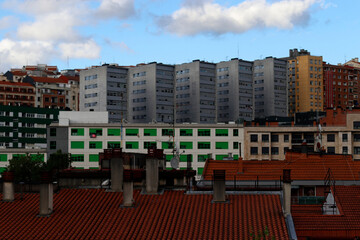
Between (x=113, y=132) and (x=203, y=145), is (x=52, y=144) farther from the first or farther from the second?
(x=203, y=145)

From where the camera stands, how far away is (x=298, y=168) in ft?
223

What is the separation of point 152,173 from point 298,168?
32619mm

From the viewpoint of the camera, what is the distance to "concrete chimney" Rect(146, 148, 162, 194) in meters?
38.8

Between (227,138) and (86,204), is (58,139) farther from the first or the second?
(86,204)

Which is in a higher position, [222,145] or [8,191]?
[222,145]

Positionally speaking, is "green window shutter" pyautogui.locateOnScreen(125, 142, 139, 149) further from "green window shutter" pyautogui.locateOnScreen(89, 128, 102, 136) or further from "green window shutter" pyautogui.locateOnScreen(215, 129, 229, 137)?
"green window shutter" pyautogui.locateOnScreen(215, 129, 229, 137)

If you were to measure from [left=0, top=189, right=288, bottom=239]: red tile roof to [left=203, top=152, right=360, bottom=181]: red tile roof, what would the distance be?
28506 mm

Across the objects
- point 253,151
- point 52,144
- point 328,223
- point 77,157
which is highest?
point 52,144

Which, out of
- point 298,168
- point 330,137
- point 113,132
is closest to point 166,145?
point 113,132

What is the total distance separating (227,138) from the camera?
→ 12975 cm

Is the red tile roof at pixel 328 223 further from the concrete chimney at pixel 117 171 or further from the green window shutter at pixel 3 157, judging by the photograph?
the green window shutter at pixel 3 157

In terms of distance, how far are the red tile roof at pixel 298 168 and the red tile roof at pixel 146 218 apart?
2851 cm

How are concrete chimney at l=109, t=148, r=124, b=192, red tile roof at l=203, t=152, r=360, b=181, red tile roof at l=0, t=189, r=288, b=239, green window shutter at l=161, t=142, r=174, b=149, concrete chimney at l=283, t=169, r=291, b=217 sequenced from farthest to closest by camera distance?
green window shutter at l=161, t=142, r=174, b=149 < red tile roof at l=203, t=152, r=360, b=181 < concrete chimney at l=109, t=148, r=124, b=192 < concrete chimney at l=283, t=169, r=291, b=217 < red tile roof at l=0, t=189, r=288, b=239

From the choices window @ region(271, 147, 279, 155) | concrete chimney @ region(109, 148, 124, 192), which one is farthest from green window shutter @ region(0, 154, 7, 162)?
concrete chimney @ region(109, 148, 124, 192)
